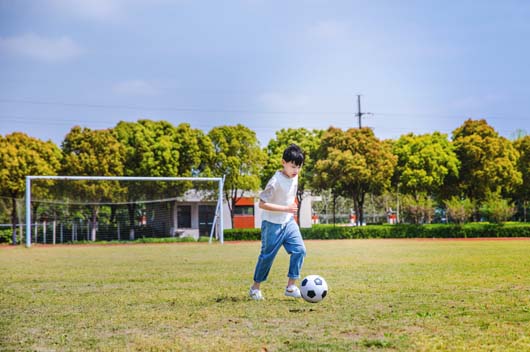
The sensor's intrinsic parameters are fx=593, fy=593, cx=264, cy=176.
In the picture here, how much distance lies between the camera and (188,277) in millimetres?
11070

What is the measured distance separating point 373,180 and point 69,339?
36.2m

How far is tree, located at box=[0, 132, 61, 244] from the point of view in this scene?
33219 millimetres

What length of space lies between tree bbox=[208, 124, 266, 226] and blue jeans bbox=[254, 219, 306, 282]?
3208cm

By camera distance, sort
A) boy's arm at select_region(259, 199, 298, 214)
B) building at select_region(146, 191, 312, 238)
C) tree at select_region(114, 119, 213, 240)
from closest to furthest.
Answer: boy's arm at select_region(259, 199, 298, 214), building at select_region(146, 191, 312, 238), tree at select_region(114, 119, 213, 240)

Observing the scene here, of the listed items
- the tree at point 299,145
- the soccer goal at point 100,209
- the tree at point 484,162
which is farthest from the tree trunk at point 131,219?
the tree at point 484,162

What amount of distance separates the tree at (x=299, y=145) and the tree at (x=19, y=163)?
14514 mm

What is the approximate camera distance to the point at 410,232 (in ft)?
121

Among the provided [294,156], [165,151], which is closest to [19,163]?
[165,151]

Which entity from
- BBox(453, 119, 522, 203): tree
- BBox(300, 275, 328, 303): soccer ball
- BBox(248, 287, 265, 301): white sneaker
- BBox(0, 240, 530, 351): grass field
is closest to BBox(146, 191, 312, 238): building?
BBox(453, 119, 522, 203): tree

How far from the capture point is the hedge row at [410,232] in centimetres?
3491

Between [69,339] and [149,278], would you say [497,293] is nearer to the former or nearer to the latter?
[69,339]

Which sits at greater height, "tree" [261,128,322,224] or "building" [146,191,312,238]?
"tree" [261,128,322,224]

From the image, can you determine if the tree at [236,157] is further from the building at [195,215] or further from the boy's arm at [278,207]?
the boy's arm at [278,207]

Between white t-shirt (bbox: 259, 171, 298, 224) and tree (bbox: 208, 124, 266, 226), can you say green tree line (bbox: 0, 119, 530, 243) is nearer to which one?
tree (bbox: 208, 124, 266, 226)
